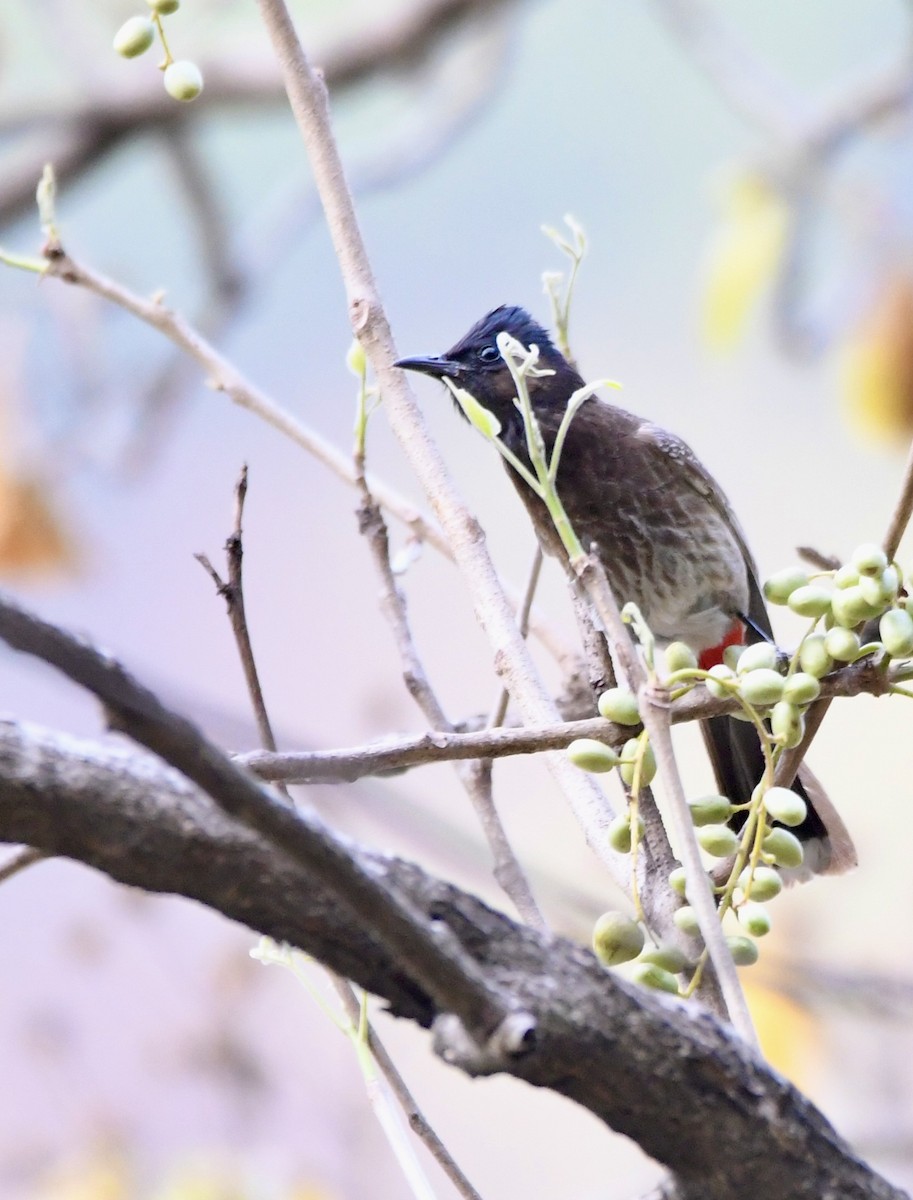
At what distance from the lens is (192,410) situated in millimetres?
3797

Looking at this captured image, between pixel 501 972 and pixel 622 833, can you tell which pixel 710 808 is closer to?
pixel 622 833

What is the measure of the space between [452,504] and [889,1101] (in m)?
2.43

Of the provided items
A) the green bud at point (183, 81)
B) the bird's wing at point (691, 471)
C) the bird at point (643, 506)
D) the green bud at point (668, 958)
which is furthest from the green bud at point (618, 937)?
the bird's wing at point (691, 471)

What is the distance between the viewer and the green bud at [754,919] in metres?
0.63

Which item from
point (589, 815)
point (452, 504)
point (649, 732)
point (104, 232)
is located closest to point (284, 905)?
point (649, 732)

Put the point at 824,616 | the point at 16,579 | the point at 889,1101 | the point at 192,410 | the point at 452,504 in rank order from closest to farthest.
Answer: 1. the point at 824,616
2. the point at 452,504
3. the point at 889,1101
4. the point at 16,579
5. the point at 192,410

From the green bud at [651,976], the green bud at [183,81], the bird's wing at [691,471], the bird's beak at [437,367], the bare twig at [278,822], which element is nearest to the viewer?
the bare twig at [278,822]

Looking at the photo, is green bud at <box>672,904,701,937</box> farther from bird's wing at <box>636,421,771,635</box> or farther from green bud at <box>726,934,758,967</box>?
bird's wing at <box>636,421,771,635</box>

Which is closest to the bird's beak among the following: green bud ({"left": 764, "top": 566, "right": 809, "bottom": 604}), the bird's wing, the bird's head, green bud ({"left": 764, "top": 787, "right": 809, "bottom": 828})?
the bird's head

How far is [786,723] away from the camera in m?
0.63

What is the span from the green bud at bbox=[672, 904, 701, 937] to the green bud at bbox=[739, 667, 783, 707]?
0.31 feet

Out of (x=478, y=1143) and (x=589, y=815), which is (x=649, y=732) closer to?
(x=589, y=815)

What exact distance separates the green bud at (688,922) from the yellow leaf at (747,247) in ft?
8.92

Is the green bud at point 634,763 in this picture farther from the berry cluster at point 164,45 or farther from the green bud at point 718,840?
the berry cluster at point 164,45
